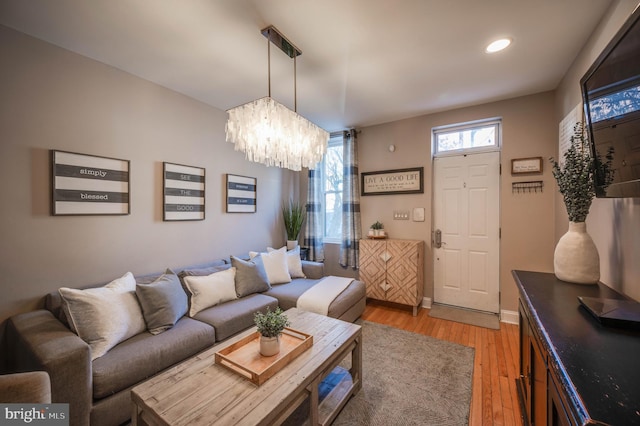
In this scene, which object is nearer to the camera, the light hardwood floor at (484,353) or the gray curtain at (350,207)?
the light hardwood floor at (484,353)

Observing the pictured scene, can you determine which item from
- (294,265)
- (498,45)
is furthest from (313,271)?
(498,45)

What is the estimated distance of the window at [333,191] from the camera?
4320 mm

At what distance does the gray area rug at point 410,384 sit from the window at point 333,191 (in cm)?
195

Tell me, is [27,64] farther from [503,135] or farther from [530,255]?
[530,255]

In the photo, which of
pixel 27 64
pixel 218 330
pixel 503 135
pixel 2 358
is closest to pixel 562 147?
pixel 503 135

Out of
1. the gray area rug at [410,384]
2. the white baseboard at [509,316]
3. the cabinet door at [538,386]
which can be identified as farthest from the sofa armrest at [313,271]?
the cabinet door at [538,386]

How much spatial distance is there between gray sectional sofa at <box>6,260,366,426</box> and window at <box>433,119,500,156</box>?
10.9ft

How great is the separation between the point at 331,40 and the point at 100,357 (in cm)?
276

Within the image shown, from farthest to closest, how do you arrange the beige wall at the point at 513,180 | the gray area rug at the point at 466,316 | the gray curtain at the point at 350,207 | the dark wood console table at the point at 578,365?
the gray curtain at the point at 350,207 → the gray area rug at the point at 466,316 → the beige wall at the point at 513,180 → the dark wood console table at the point at 578,365

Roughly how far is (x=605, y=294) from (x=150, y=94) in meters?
3.88

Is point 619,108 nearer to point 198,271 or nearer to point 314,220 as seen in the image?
point 198,271

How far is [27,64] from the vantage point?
6.16ft

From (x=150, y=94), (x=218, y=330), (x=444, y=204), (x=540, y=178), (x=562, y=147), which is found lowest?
(x=218, y=330)

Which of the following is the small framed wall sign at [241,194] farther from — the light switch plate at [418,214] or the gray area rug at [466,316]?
the gray area rug at [466,316]
